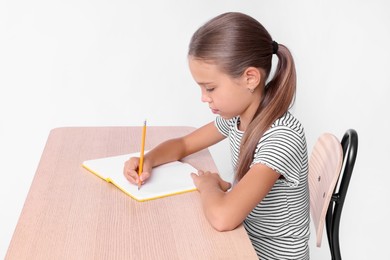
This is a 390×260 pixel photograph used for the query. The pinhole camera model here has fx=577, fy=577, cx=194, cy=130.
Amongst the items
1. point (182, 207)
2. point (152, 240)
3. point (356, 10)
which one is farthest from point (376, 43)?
point (152, 240)

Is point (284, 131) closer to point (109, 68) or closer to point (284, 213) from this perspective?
point (284, 213)

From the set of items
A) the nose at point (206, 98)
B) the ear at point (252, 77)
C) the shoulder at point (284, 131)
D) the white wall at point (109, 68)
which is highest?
the ear at point (252, 77)

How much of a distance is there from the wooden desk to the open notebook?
17 millimetres

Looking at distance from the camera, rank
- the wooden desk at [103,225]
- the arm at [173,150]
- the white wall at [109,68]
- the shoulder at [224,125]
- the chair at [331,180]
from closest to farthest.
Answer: the wooden desk at [103,225] → the chair at [331,180] → the arm at [173,150] → the shoulder at [224,125] → the white wall at [109,68]

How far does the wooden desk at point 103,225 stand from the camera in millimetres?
1034

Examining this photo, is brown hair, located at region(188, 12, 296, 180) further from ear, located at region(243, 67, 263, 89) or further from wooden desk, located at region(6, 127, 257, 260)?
wooden desk, located at region(6, 127, 257, 260)

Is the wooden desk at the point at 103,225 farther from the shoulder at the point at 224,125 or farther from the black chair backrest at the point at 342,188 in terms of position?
the black chair backrest at the point at 342,188

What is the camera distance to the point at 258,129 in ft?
4.45

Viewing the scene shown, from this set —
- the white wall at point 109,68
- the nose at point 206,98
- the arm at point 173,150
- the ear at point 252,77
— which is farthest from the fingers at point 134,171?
the white wall at point 109,68

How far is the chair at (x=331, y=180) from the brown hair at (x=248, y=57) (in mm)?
154

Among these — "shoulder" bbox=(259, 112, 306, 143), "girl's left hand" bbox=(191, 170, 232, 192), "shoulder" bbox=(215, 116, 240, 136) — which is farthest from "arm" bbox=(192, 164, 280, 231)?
"shoulder" bbox=(215, 116, 240, 136)

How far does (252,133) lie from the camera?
Answer: 137cm

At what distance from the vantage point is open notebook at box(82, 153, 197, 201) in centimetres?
129

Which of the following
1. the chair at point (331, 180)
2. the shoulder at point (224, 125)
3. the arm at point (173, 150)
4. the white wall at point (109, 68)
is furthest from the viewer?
the white wall at point (109, 68)
